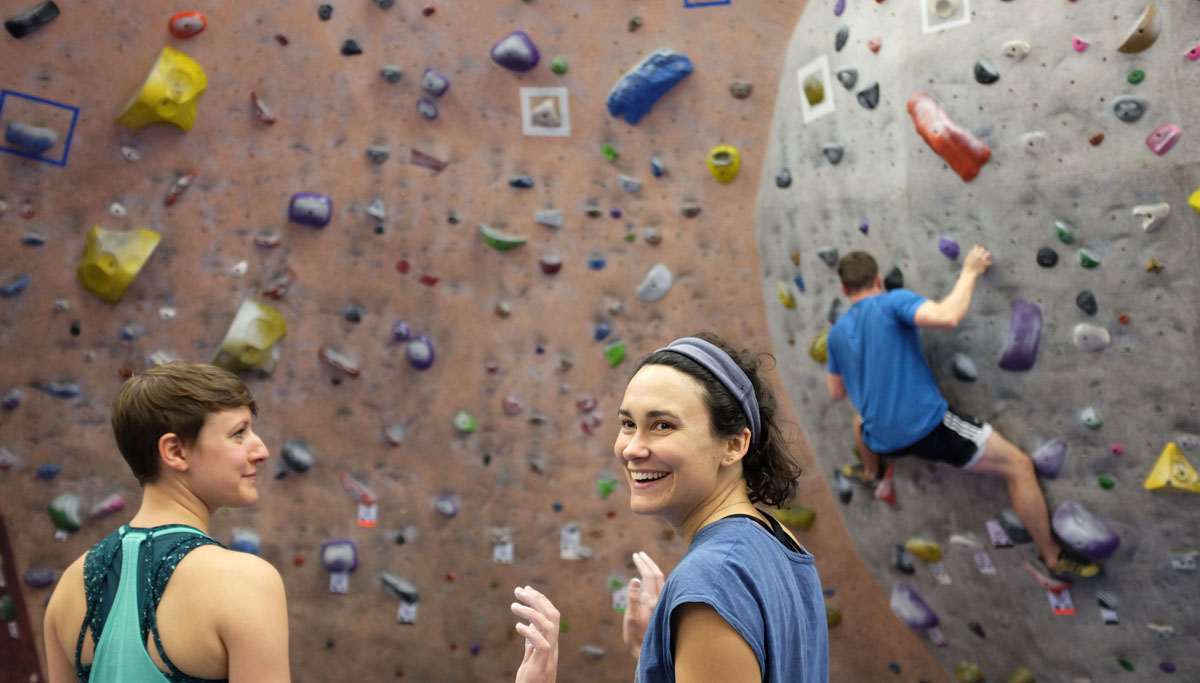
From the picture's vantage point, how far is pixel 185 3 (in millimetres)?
3541

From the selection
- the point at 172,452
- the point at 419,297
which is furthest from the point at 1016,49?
the point at 172,452

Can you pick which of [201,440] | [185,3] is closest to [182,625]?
[201,440]

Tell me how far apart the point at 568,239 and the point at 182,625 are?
2308 millimetres

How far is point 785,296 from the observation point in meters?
3.62

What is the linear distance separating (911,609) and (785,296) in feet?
3.94

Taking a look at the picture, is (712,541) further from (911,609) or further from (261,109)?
(261,109)

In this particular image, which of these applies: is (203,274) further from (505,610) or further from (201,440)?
(201,440)

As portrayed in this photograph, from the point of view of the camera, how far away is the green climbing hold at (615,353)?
12.1ft

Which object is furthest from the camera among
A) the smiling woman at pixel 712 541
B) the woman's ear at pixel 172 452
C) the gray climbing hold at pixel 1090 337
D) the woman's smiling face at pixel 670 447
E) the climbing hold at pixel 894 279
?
the climbing hold at pixel 894 279

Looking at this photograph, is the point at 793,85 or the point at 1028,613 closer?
the point at 1028,613

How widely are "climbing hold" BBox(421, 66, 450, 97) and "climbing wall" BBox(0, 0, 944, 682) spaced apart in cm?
1

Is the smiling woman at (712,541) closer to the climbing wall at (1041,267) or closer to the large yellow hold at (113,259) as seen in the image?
the climbing wall at (1041,267)

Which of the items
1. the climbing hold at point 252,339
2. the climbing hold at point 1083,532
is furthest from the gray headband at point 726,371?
the climbing hold at point 252,339

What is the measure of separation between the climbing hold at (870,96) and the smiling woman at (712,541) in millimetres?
1899
